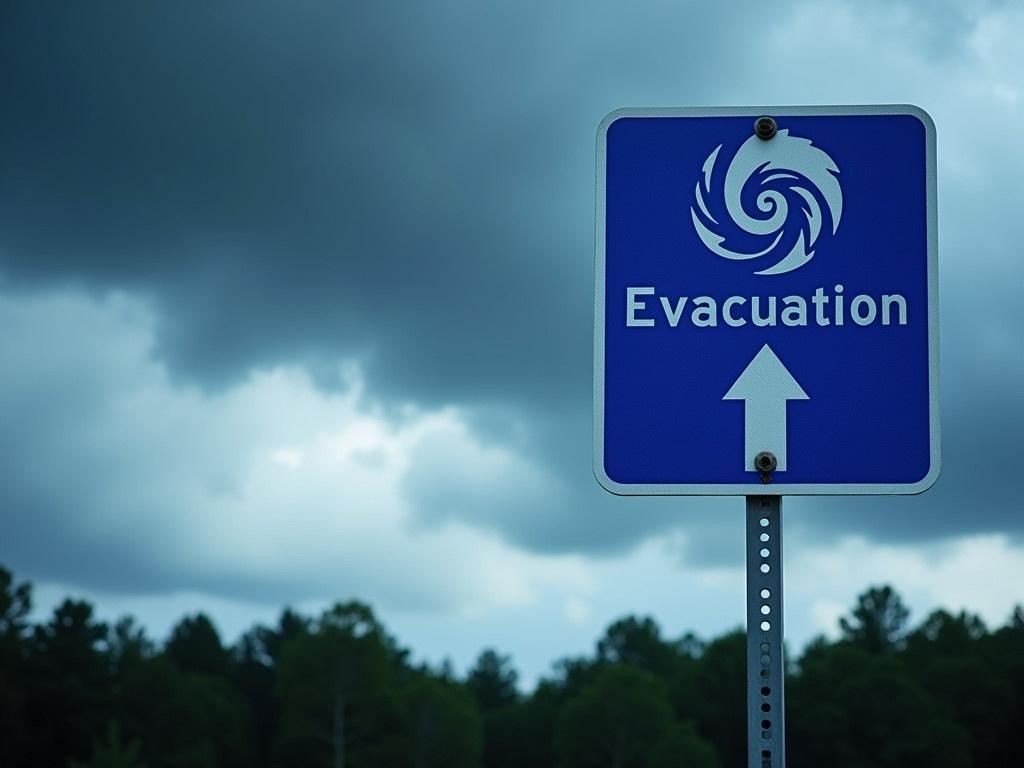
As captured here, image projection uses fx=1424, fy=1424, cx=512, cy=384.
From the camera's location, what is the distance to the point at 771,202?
3.99m

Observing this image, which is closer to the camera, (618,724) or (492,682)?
(618,724)

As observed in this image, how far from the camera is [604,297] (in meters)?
4.07

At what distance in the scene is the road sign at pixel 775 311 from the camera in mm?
3916

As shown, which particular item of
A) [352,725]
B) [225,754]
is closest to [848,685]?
[352,725]

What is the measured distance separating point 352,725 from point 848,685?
118 feet

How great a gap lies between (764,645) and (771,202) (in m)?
1.23

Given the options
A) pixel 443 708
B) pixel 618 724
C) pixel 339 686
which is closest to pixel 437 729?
pixel 443 708

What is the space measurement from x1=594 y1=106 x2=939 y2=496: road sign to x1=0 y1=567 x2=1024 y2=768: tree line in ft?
283

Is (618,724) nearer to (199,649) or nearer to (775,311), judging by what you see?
(199,649)

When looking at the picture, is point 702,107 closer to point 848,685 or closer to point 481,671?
Result: point 848,685

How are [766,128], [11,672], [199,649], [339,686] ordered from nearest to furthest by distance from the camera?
[766,128] → [11,672] → [339,686] → [199,649]

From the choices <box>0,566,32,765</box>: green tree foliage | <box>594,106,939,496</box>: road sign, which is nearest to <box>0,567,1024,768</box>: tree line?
<box>0,566,32,765</box>: green tree foliage

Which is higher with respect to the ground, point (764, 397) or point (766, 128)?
point (766, 128)

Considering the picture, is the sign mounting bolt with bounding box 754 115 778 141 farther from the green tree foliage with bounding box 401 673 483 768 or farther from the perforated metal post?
the green tree foliage with bounding box 401 673 483 768
